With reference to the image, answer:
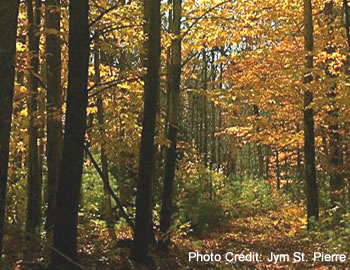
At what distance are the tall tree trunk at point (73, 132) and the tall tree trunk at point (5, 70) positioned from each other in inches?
87.9

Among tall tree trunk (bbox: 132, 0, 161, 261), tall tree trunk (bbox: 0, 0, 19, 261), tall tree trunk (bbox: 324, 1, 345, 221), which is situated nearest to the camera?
tall tree trunk (bbox: 0, 0, 19, 261)

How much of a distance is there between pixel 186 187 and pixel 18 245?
861 centimetres

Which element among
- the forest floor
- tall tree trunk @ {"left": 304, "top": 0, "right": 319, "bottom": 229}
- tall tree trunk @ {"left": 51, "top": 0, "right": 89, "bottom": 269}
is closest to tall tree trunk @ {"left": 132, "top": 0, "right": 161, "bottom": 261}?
the forest floor

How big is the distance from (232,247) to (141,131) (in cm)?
463

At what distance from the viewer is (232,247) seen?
40.0 feet

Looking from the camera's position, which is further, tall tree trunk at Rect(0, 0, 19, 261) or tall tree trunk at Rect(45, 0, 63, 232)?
tall tree trunk at Rect(45, 0, 63, 232)

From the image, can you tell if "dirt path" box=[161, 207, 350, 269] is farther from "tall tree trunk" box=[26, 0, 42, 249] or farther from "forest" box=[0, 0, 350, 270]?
"tall tree trunk" box=[26, 0, 42, 249]

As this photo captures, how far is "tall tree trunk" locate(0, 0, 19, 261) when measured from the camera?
3.74 meters

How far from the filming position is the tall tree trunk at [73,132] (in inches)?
241

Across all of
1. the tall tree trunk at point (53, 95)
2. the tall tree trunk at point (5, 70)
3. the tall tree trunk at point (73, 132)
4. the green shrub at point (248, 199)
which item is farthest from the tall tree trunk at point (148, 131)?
the green shrub at point (248, 199)

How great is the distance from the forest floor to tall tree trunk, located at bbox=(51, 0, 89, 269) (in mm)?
1143

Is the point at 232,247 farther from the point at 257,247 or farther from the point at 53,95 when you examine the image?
the point at 53,95

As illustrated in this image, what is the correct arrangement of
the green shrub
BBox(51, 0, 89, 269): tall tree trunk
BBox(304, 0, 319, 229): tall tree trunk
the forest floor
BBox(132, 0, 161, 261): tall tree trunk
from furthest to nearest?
the green shrub
BBox(304, 0, 319, 229): tall tree trunk
the forest floor
BBox(132, 0, 161, 261): tall tree trunk
BBox(51, 0, 89, 269): tall tree trunk

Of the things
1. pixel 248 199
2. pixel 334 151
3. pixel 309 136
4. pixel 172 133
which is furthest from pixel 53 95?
pixel 248 199
